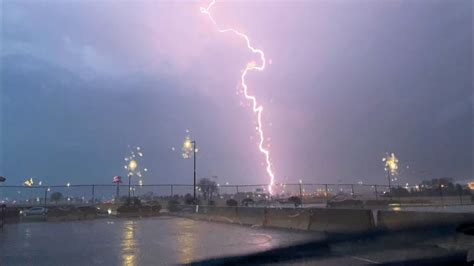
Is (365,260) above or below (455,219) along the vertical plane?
below

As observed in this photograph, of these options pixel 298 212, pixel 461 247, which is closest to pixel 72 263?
pixel 461 247

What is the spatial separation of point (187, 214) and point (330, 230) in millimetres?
20429

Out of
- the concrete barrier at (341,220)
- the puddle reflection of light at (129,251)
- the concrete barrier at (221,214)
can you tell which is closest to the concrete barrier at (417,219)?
the concrete barrier at (341,220)

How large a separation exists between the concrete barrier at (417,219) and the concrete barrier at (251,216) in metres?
8.90

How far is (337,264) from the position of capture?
864 centimetres

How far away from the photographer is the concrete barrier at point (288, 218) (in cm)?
1827

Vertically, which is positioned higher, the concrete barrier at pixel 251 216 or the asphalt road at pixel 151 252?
the concrete barrier at pixel 251 216

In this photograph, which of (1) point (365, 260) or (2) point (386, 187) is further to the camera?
(2) point (386, 187)

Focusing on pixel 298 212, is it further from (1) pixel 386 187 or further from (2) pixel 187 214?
(1) pixel 386 187

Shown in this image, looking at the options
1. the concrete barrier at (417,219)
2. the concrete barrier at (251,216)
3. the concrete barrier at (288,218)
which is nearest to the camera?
the concrete barrier at (417,219)

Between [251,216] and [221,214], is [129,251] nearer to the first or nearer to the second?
[251,216]

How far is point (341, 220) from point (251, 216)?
8.27m

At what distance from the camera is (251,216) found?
76.4ft

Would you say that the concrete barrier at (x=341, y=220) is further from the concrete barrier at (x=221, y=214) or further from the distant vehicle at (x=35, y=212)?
the distant vehicle at (x=35, y=212)
